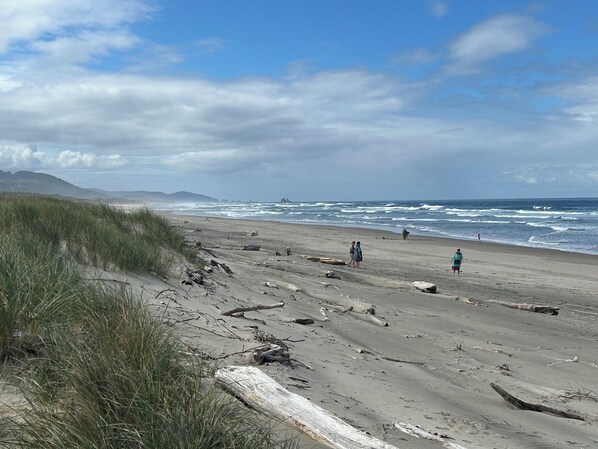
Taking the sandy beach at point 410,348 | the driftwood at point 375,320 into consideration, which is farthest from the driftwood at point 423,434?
the driftwood at point 375,320

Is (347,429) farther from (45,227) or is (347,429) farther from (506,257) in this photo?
(506,257)

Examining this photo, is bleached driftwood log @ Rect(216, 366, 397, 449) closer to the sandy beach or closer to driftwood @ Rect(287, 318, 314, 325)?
the sandy beach

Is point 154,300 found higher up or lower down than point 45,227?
lower down

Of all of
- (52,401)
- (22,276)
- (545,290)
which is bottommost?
(545,290)

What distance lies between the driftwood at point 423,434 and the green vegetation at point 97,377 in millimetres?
1262

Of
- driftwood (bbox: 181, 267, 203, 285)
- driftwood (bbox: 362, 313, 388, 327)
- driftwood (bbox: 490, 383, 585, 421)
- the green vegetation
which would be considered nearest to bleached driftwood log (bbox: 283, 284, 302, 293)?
driftwood (bbox: 362, 313, 388, 327)

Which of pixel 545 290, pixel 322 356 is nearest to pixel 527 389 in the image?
pixel 322 356

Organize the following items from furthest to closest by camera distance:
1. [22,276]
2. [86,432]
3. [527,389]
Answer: [527,389]
[22,276]
[86,432]

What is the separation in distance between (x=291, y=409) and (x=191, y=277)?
225 inches

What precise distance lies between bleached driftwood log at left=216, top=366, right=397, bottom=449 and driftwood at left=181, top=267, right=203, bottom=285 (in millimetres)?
4666

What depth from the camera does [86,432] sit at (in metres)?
2.42

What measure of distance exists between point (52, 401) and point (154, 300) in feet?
12.5

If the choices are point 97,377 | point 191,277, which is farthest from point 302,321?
point 97,377

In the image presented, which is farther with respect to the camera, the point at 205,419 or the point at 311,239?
the point at 311,239
